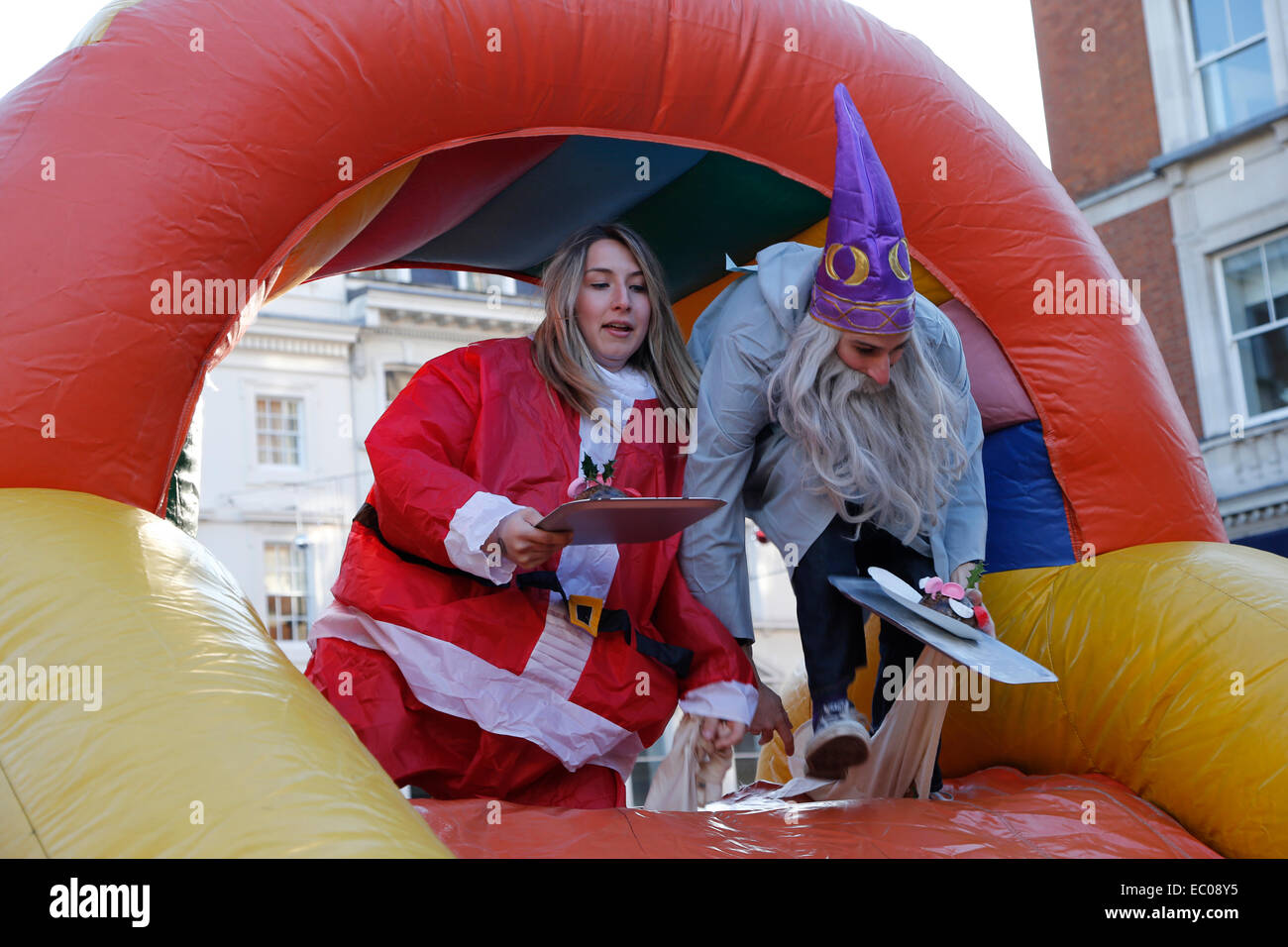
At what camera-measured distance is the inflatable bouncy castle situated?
197cm

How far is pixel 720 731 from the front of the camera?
294 centimetres

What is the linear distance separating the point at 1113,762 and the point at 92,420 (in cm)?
225

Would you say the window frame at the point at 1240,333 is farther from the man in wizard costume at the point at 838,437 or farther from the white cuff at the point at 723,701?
the white cuff at the point at 723,701

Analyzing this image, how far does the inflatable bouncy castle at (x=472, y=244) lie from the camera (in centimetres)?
197

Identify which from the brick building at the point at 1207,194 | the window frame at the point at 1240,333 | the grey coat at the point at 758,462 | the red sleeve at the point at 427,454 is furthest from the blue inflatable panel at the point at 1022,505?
the window frame at the point at 1240,333

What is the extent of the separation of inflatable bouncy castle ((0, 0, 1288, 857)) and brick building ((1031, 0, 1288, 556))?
7.26 meters

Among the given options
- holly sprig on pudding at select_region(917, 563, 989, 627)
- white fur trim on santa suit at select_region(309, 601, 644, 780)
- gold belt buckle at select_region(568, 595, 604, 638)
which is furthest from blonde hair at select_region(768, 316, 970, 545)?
white fur trim on santa suit at select_region(309, 601, 644, 780)

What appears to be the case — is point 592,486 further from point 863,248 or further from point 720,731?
point 863,248

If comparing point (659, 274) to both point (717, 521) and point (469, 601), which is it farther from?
point (469, 601)

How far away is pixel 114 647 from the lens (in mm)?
2043

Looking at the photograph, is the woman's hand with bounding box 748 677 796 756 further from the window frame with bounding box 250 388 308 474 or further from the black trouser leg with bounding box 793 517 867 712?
the window frame with bounding box 250 388 308 474

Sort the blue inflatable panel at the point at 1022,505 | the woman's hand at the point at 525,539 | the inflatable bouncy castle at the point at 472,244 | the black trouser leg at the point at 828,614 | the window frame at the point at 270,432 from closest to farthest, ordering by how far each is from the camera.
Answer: the inflatable bouncy castle at the point at 472,244, the woman's hand at the point at 525,539, the black trouser leg at the point at 828,614, the blue inflatable panel at the point at 1022,505, the window frame at the point at 270,432
